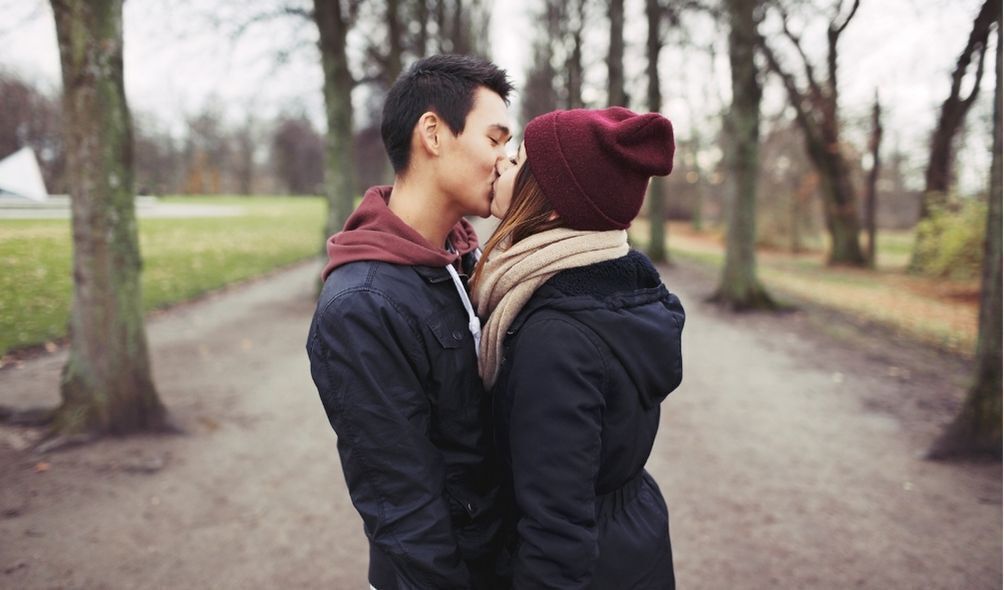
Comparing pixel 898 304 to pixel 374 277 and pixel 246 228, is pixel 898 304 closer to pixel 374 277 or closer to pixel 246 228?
pixel 374 277

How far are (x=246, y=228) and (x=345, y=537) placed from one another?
77.4 ft

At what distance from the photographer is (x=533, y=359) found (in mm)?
1389

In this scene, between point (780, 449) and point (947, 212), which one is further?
point (947, 212)

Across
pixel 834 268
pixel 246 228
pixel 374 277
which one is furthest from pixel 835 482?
pixel 246 228

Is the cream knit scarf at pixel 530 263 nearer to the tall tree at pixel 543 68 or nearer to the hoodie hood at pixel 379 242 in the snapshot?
the hoodie hood at pixel 379 242

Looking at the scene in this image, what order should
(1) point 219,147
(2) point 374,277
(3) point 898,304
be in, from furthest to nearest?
(1) point 219,147 → (3) point 898,304 → (2) point 374,277

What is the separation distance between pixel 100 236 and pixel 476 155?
391 cm

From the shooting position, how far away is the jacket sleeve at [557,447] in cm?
138

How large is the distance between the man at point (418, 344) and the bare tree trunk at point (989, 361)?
4262 mm

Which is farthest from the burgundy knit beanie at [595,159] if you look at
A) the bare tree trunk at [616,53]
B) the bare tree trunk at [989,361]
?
the bare tree trunk at [616,53]

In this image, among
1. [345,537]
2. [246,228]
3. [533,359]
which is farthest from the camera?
[246,228]

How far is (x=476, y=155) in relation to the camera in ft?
5.52

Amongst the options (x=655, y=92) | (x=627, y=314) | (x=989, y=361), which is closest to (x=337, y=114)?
(x=655, y=92)

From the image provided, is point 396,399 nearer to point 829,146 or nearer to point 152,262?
point 152,262
